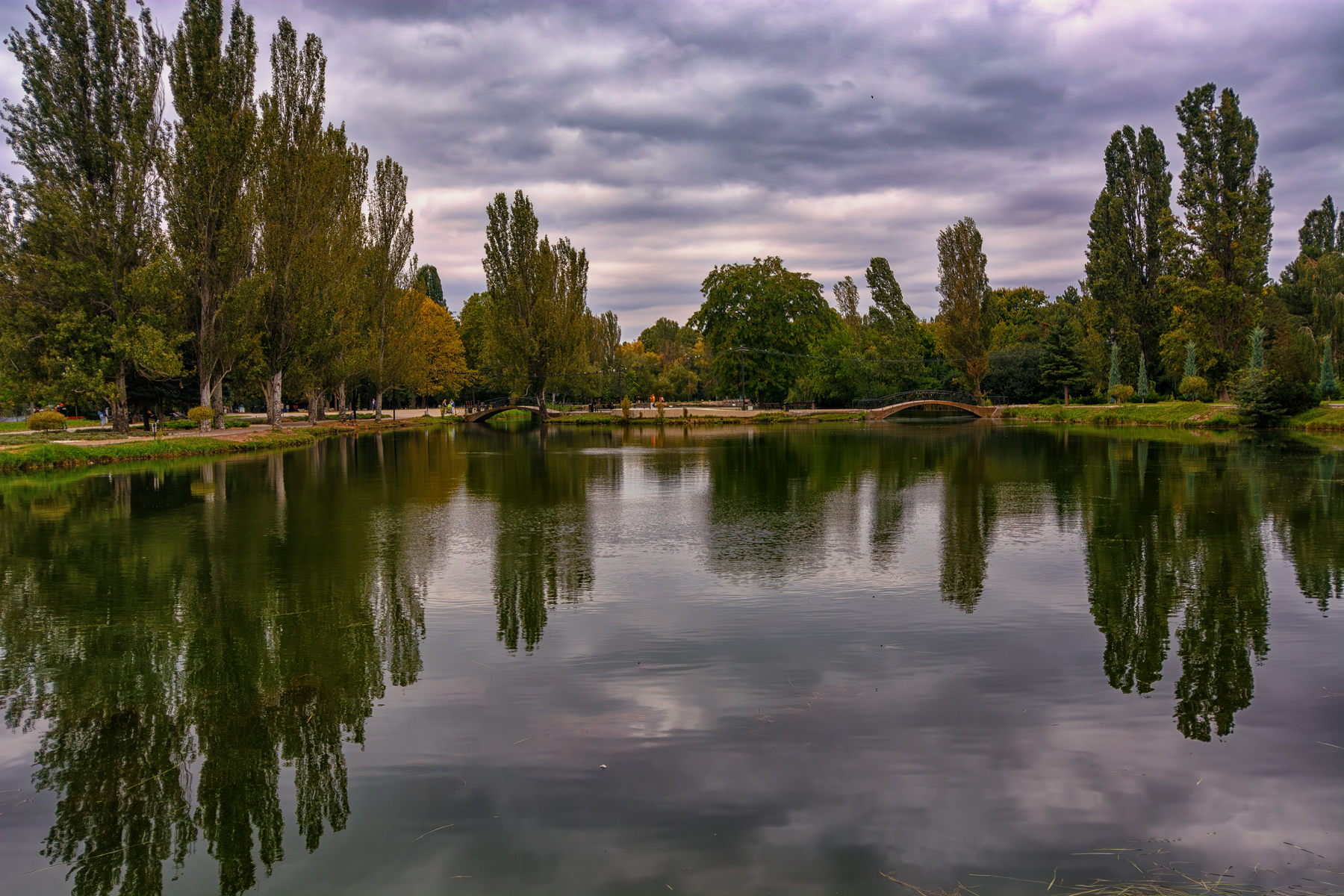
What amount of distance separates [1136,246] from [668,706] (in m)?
70.0

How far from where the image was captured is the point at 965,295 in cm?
7756

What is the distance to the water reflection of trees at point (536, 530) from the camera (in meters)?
10.3

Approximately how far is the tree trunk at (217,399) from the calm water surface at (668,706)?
30453mm

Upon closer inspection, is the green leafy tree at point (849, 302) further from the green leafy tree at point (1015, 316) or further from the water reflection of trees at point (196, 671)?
the water reflection of trees at point (196, 671)

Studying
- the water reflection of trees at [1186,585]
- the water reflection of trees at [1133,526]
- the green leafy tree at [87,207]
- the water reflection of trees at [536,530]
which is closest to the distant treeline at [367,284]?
the green leafy tree at [87,207]

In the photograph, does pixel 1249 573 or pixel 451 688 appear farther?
pixel 1249 573

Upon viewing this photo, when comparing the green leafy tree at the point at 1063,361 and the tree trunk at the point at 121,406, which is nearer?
the tree trunk at the point at 121,406

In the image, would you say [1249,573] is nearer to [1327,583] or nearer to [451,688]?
[1327,583]

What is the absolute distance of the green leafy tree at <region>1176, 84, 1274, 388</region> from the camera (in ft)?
170

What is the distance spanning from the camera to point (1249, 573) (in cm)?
1158

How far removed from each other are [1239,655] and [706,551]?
302 inches

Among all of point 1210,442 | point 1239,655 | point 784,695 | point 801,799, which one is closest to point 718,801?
point 801,799

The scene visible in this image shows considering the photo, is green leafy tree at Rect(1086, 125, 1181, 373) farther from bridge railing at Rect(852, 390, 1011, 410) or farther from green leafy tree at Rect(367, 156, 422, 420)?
green leafy tree at Rect(367, 156, 422, 420)

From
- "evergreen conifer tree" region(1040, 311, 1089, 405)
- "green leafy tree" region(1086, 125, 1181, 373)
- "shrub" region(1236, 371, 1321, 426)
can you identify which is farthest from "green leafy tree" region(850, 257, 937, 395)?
"shrub" region(1236, 371, 1321, 426)
